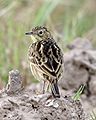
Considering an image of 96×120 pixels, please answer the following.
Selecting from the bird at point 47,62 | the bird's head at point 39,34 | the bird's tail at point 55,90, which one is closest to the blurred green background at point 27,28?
the bird's head at point 39,34

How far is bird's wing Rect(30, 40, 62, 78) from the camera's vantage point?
19.4ft

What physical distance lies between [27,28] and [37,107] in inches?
171

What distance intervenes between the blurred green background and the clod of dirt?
8.79 ft

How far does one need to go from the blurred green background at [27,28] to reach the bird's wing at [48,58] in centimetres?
205

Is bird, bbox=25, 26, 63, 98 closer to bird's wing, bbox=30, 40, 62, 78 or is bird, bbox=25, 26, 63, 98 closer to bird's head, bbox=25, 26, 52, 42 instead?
bird's wing, bbox=30, 40, 62, 78

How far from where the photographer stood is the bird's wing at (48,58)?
5.90m

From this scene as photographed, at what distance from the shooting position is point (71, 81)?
28.1 ft

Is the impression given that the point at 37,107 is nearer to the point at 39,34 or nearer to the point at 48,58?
the point at 48,58

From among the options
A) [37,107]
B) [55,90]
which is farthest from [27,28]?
[37,107]

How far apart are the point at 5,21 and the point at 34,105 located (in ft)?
15.8

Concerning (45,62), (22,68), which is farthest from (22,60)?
(45,62)

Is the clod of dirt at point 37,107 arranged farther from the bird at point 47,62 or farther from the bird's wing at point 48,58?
the bird's wing at point 48,58

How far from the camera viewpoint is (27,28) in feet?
31.7

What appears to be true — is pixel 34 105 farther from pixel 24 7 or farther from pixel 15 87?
pixel 24 7
